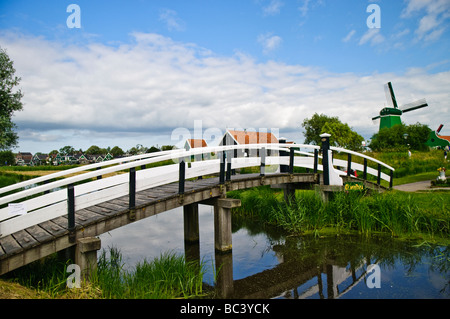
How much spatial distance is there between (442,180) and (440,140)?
44508 millimetres

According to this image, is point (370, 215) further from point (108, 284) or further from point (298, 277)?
point (108, 284)

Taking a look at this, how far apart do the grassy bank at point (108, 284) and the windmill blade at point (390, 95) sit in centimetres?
5365

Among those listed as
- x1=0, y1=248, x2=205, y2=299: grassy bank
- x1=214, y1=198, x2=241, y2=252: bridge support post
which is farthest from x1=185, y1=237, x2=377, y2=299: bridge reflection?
x1=0, y1=248, x2=205, y2=299: grassy bank

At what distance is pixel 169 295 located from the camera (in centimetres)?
471

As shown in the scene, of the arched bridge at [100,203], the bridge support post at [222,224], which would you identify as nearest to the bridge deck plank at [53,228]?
the arched bridge at [100,203]

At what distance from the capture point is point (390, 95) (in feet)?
163

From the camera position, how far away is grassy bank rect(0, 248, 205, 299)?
14.4 feet

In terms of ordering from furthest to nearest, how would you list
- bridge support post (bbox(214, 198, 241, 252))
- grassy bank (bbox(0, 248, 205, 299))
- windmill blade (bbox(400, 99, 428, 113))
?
windmill blade (bbox(400, 99, 428, 113)) → bridge support post (bbox(214, 198, 241, 252)) → grassy bank (bbox(0, 248, 205, 299))

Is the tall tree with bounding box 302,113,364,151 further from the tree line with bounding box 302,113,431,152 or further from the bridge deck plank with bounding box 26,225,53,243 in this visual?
the bridge deck plank with bounding box 26,225,53,243

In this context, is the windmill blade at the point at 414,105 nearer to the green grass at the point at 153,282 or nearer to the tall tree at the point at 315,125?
the tall tree at the point at 315,125

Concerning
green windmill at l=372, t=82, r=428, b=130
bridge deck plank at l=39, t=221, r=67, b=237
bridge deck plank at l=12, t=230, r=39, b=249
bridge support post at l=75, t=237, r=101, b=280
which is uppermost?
green windmill at l=372, t=82, r=428, b=130
